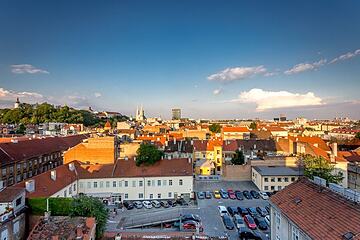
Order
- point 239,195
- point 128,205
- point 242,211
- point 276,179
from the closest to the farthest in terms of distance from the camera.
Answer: point 242,211
point 128,205
point 239,195
point 276,179

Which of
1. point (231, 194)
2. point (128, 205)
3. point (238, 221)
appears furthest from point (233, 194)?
point (128, 205)

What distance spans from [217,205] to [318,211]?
63.9 feet

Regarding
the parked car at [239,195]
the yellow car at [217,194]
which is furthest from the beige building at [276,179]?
the yellow car at [217,194]

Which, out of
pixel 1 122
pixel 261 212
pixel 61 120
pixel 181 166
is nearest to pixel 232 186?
pixel 181 166

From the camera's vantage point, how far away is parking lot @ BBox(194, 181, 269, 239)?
2695cm

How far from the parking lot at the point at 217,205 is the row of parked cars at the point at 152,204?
243 centimetres

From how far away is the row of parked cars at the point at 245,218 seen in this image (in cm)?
2717

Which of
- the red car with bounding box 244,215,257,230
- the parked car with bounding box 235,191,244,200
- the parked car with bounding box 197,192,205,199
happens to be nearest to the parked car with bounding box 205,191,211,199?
the parked car with bounding box 197,192,205,199

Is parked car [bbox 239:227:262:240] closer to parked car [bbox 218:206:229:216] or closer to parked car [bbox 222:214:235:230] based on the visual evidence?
parked car [bbox 222:214:235:230]

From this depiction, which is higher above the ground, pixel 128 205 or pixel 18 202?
pixel 18 202

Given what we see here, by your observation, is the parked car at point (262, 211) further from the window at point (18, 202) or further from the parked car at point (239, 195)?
the window at point (18, 202)

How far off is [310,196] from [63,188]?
23.5 metres

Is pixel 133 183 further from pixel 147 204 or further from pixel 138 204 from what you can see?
pixel 147 204

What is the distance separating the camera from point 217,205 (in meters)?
34.8
